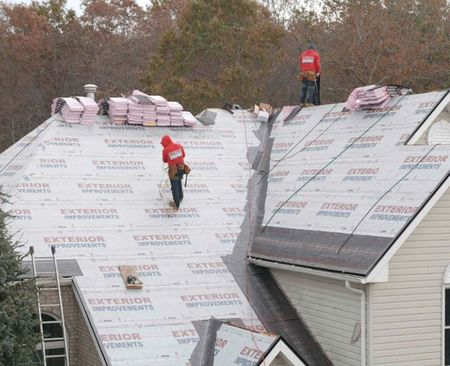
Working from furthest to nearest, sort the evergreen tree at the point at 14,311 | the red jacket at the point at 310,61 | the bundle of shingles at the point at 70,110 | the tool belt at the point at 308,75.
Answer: the tool belt at the point at 308,75, the red jacket at the point at 310,61, the bundle of shingles at the point at 70,110, the evergreen tree at the point at 14,311

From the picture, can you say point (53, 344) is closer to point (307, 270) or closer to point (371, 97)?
point (307, 270)

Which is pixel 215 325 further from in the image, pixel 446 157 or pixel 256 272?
pixel 446 157

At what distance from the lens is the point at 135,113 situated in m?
20.7

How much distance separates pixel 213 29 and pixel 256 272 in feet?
85.1

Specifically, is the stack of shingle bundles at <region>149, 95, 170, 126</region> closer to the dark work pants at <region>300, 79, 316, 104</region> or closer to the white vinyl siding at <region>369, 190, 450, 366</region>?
the dark work pants at <region>300, 79, 316, 104</region>

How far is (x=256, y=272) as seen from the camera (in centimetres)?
1728

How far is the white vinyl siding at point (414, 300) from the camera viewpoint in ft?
46.7

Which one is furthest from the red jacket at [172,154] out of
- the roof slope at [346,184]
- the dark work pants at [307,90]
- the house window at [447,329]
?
the house window at [447,329]

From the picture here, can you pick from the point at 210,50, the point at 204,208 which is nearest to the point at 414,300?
the point at 204,208

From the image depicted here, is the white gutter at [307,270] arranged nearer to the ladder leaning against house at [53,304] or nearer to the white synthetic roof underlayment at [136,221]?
the white synthetic roof underlayment at [136,221]

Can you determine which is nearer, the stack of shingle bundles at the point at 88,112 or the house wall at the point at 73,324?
the house wall at the point at 73,324

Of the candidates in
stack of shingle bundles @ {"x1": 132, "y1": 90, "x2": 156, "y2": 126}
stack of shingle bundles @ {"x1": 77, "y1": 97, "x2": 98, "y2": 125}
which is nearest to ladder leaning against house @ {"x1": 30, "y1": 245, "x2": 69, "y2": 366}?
stack of shingle bundles @ {"x1": 77, "y1": 97, "x2": 98, "y2": 125}

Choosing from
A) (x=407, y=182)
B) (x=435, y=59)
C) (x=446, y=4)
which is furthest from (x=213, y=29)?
(x=407, y=182)

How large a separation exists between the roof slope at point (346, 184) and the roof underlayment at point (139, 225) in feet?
3.28
